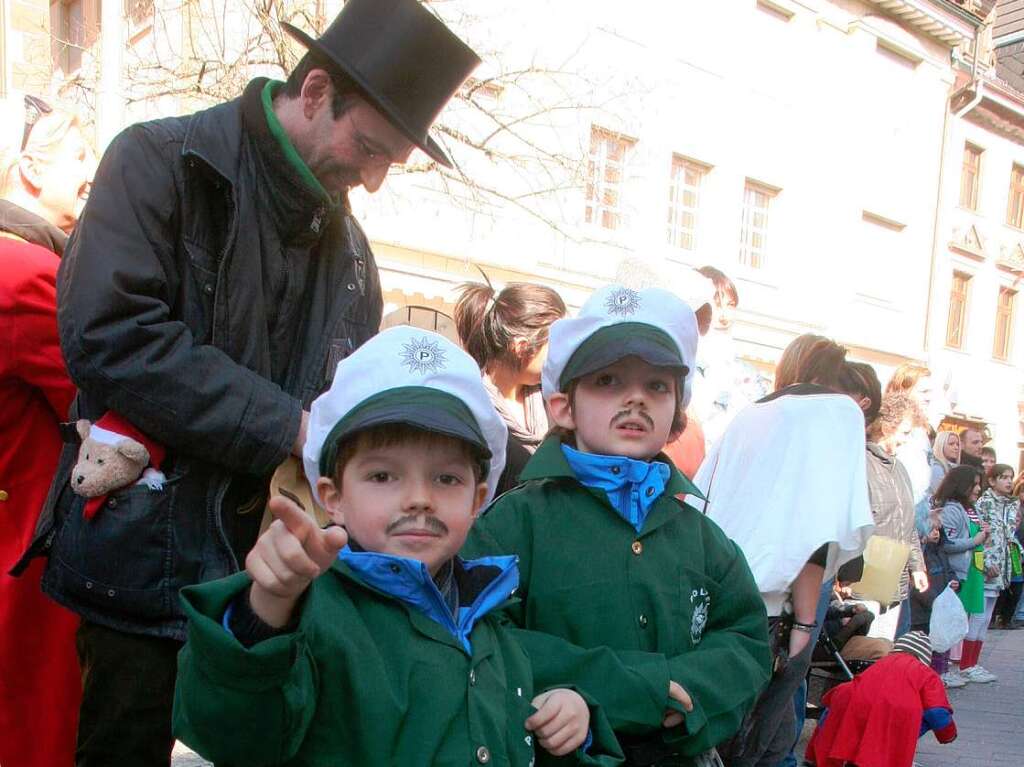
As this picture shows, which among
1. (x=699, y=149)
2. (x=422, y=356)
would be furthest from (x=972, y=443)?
(x=422, y=356)

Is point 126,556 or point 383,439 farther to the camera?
point 126,556

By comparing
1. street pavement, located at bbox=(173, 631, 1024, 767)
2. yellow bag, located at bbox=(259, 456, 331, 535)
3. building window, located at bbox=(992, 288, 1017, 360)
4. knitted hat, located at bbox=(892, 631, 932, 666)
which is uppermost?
building window, located at bbox=(992, 288, 1017, 360)

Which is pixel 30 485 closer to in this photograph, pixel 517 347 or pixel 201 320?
pixel 201 320

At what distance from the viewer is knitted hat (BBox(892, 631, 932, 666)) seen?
437cm

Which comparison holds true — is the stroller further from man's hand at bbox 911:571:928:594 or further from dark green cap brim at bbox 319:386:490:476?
dark green cap brim at bbox 319:386:490:476

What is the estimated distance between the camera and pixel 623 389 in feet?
7.11

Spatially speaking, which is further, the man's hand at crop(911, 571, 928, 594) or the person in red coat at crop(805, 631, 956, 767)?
the man's hand at crop(911, 571, 928, 594)

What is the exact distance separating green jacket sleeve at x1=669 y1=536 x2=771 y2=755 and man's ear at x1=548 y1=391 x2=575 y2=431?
44cm

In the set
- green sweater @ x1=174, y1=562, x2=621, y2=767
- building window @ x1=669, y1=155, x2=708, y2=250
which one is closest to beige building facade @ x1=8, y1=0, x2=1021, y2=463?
building window @ x1=669, y1=155, x2=708, y2=250

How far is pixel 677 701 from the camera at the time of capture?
1.88 m

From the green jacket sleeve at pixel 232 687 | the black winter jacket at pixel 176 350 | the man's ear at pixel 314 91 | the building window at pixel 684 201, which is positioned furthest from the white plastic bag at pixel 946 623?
the building window at pixel 684 201

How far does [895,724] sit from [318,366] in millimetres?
3174

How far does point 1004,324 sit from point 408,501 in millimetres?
25516

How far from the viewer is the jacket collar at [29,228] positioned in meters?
2.48
